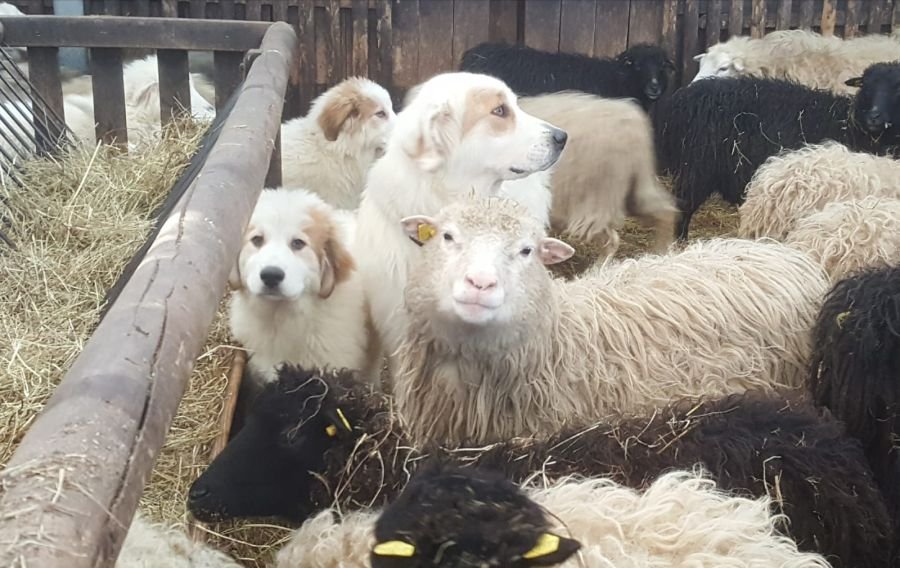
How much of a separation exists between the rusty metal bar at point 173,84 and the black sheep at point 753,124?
3.45 meters

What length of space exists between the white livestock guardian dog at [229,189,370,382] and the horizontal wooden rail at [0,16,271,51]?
1.93m

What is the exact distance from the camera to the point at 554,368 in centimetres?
352

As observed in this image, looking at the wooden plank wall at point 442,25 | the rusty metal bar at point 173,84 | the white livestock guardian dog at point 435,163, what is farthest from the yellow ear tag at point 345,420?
the wooden plank wall at point 442,25

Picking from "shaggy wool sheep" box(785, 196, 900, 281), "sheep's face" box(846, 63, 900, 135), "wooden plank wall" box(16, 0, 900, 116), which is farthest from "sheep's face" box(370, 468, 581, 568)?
"wooden plank wall" box(16, 0, 900, 116)

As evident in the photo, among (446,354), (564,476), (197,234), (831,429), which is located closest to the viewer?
(197,234)

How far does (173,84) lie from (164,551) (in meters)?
4.06

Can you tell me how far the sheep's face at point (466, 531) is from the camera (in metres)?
1.91

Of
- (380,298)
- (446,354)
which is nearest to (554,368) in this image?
A: (446,354)

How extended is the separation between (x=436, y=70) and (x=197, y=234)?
681 centimetres

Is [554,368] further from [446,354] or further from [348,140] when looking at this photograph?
[348,140]

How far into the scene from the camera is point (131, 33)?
18.9 feet

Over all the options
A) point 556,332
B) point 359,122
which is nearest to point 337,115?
point 359,122

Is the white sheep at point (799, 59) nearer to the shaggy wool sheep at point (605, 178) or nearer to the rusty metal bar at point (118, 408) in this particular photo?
the shaggy wool sheep at point (605, 178)

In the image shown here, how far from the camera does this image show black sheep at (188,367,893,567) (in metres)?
2.83
